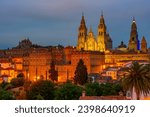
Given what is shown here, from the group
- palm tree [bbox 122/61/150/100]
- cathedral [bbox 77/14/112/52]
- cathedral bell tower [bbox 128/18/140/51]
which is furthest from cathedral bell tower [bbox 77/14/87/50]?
palm tree [bbox 122/61/150/100]

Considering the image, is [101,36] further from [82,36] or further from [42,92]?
[42,92]

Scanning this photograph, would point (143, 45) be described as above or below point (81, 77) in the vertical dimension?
above

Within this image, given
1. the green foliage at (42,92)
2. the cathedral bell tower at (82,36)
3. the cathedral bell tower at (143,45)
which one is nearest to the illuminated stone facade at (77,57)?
the cathedral bell tower at (82,36)

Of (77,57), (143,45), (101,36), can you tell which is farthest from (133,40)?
(77,57)

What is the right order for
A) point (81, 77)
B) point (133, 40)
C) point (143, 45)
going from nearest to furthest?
1. point (81, 77)
2. point (133, 40)
3. point (143, 45)

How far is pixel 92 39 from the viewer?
90875 mm

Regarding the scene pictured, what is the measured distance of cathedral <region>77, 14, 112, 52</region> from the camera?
301ft

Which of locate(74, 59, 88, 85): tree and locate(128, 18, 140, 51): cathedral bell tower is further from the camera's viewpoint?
locate(128, 18, 140, 51): cathedral bell tower

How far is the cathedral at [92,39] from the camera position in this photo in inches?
3610

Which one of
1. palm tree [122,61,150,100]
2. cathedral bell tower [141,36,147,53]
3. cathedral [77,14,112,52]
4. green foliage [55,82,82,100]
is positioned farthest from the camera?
cathedral bell tower [141,36,147,53]

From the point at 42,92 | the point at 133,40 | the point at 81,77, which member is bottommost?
the point at 42,92

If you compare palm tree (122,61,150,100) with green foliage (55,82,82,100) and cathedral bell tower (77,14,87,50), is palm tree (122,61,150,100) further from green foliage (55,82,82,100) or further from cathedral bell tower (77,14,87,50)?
cathedral bell tower (77,14,87,50)

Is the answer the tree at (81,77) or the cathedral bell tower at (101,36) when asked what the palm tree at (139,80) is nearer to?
the tree at (81,77)

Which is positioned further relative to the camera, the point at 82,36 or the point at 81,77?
the point at 82,36
